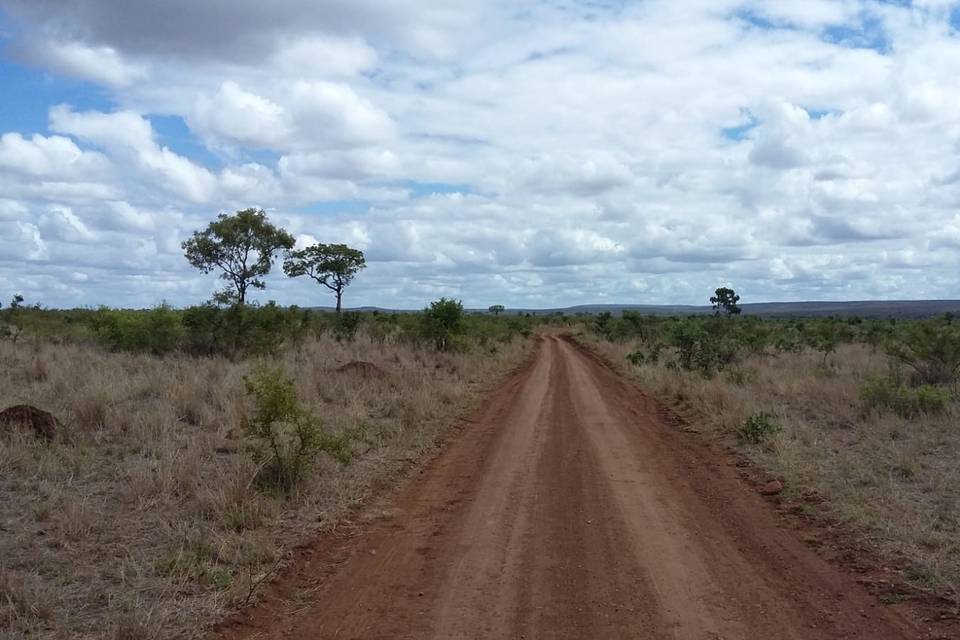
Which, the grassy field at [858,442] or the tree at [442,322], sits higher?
the tree at [442,322]

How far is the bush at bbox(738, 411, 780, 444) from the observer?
40.4 feet

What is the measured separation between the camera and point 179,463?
9.14 metres

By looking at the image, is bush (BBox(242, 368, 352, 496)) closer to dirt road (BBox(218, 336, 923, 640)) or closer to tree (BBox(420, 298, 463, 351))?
dirt road (BBox(218, 336, 923, 640))

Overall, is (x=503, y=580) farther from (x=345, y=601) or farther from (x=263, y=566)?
(x=263, y=566)

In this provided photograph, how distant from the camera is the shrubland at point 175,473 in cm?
587

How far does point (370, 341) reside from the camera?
30828 mm

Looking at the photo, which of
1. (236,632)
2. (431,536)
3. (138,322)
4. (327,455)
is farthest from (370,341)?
(236,632)

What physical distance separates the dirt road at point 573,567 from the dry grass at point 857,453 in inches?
29.1

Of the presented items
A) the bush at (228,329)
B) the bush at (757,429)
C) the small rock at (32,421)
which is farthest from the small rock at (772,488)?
the bush at (228,329)

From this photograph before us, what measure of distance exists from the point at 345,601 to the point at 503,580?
129 centimetres

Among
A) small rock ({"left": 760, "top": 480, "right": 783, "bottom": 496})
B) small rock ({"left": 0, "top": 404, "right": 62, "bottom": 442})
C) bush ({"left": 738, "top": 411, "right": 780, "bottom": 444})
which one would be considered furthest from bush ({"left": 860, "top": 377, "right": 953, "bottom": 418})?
small rock ({"left": 0, "top": 404, "right": 62, "bottom": 442})

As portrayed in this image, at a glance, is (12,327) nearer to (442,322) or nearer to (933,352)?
(442,322)

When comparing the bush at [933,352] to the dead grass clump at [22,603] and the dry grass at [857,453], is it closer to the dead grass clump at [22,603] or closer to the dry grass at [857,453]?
the dry grass at [857,453]

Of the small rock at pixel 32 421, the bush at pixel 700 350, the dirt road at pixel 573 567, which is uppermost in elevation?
the bush at pixel 700 350
